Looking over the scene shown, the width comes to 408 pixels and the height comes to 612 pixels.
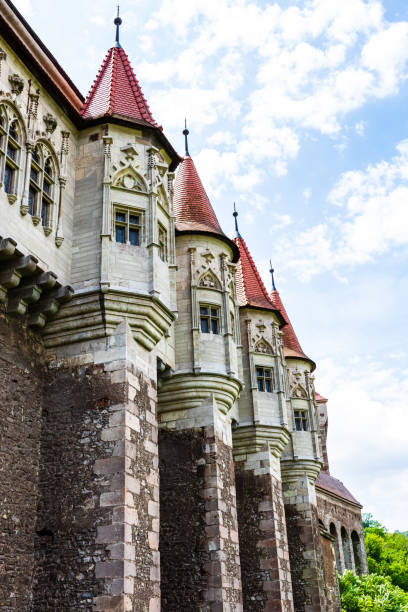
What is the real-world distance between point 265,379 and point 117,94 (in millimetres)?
10749

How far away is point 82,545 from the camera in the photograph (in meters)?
12.5

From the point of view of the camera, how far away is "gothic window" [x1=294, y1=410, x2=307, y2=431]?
27.5 metres

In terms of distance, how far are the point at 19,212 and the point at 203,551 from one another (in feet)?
29.5

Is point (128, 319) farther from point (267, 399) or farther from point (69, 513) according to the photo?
point (267, 399)

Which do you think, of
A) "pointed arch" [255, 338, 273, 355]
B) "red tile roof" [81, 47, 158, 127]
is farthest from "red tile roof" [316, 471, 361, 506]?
"red tile roof" [81, 47, 158, 127]

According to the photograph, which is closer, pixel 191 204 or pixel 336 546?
pixel 191 204

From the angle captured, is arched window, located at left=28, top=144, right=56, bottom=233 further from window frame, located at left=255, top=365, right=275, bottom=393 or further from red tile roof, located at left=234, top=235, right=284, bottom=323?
window frame, located at left=255, top=365, right=275, bottom=393

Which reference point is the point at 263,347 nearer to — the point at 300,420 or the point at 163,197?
the point at 300,420

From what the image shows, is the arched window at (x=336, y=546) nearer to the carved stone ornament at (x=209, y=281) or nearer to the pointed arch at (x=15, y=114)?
the carved stone ornament at (x=209, y=281)

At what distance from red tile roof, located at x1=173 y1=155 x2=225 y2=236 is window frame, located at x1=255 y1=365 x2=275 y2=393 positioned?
5305 mm

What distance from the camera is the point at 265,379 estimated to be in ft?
76.8

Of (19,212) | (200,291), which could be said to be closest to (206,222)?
(200,291)

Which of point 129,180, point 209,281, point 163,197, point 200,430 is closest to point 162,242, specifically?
point 163,197

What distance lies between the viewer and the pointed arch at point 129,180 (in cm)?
1560
